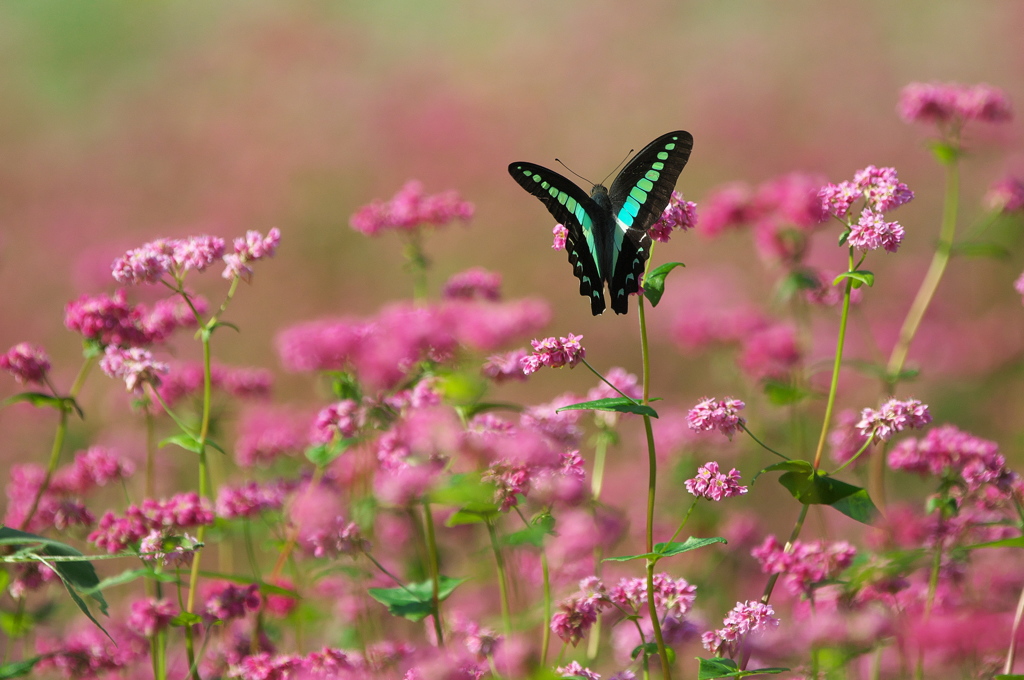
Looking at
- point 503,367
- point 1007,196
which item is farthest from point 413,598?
point 1007,196

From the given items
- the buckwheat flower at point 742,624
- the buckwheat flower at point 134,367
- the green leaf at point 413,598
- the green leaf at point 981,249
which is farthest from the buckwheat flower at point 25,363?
the green leaf at point 981,249

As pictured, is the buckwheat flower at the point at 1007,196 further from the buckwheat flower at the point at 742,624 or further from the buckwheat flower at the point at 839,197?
the buckwheat flower at the point at 742,624

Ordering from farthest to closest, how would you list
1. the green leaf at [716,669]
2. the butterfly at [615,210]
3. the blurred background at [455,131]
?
1. the blurred background at [455,131]
2. the butterfly at [615,210]
3. the green leaf at [716,669]

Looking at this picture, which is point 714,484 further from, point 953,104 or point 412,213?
point 953,104

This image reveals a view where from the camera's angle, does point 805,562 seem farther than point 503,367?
No

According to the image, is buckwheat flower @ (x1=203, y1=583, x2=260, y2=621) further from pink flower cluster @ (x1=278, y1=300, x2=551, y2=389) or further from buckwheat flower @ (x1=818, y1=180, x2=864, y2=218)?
buckwheat flower @ (x1=818, y1=180, x2=864, y2=218)

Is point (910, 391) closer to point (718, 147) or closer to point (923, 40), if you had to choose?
point (718, 147)

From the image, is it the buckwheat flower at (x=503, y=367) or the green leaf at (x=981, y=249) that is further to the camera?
the green leaf at (x=981, y=249)
